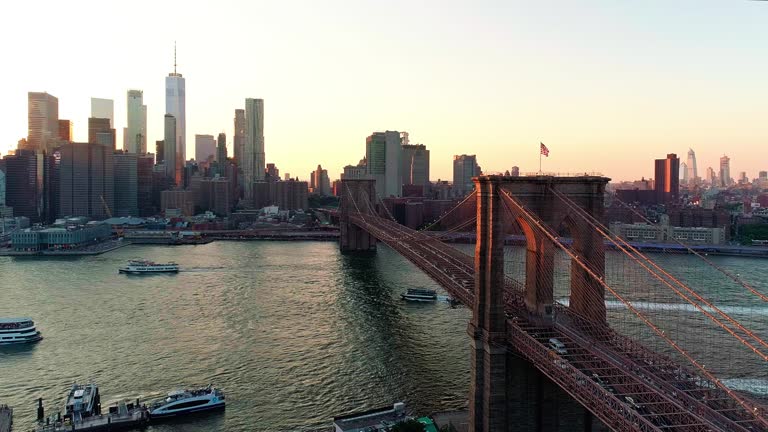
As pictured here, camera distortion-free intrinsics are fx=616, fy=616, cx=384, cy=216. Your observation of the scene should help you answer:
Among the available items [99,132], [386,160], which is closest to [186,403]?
[386,160]

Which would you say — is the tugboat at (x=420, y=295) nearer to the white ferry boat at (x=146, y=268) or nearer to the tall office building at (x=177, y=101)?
the white ferry boat at (x=146, y=268)

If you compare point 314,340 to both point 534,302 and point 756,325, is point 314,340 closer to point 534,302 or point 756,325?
point 534,302

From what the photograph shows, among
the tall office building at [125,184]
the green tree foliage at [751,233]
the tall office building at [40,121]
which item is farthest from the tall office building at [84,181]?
the green tree foliage at [751,233]

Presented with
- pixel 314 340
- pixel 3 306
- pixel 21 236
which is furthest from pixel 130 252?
pixel 314 340

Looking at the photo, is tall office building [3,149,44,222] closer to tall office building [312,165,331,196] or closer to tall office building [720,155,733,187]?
tall office building [312,165,331,196]

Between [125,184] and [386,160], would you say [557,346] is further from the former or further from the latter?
[386,160]
